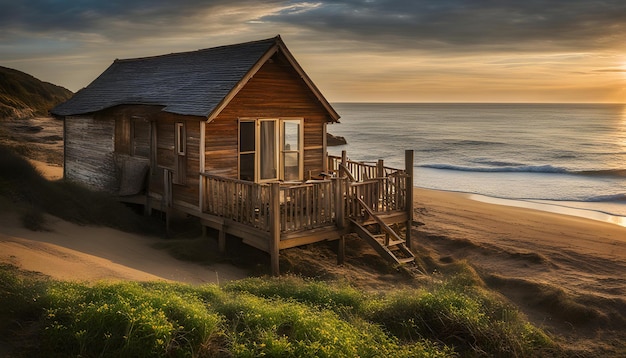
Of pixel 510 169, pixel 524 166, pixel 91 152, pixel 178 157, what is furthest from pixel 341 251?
pixel 524 166

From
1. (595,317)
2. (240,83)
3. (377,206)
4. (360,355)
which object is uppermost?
(240,83)

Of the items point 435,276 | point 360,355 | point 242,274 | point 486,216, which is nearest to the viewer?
point 360,355

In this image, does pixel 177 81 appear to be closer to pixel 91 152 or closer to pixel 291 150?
pixel 291 150

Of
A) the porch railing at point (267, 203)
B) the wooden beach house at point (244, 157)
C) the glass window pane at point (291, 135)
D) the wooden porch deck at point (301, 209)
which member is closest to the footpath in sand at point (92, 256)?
the wooden porch deck at point (301, 209)

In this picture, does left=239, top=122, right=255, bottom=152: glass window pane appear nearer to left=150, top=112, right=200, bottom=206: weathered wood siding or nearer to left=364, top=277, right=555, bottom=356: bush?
left=150, top=112, right=200, bottom=206: weathered wood siding

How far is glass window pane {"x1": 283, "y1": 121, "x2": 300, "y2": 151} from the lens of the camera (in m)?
16.2

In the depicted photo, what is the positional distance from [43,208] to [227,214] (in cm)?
511

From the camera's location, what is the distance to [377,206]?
14812mm

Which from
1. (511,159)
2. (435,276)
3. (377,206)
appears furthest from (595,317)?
(511,159)

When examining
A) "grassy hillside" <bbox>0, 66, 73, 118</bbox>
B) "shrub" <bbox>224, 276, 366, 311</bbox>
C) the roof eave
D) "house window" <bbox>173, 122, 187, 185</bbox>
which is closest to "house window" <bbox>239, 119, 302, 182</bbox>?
the roof eave

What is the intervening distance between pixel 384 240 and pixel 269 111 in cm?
497

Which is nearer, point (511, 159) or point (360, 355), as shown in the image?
point (360, 355)

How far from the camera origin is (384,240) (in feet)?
47.1

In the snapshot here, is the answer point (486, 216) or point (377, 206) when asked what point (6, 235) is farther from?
point (486, 216)
